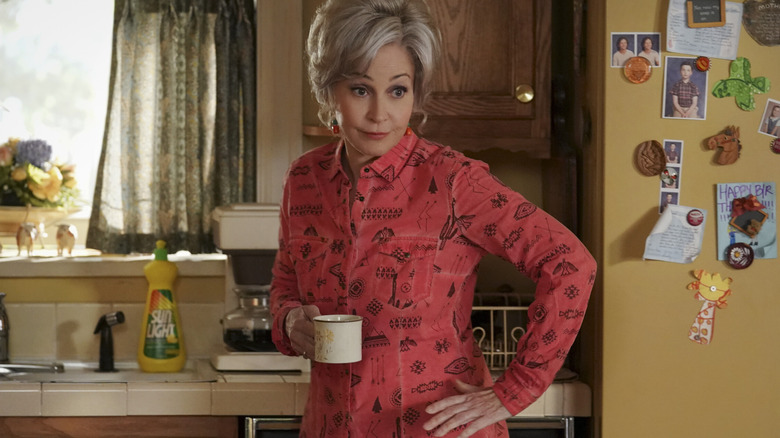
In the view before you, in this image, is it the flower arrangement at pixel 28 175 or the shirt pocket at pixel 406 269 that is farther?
the flower arrangement at pixel 28 175

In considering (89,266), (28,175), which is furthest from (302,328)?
(28,175)

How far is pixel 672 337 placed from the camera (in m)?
1.85

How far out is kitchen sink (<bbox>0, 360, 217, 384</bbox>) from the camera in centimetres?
216

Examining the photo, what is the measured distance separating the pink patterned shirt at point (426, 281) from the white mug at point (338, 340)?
0.27ft

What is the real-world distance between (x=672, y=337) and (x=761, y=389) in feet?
0.69

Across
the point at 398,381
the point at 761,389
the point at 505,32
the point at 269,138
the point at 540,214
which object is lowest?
the point at 761,389

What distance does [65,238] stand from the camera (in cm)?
260

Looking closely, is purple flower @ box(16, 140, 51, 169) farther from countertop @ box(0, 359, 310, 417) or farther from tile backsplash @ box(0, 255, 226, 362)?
countertop @ box(0, 359, 310, 417)

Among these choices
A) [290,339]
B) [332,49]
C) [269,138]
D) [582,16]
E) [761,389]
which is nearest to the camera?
[332,49]

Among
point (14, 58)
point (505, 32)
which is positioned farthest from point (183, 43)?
point (505, 32)

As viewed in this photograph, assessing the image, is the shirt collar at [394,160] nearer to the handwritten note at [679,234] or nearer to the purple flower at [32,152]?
the handwritten note at [679,234]

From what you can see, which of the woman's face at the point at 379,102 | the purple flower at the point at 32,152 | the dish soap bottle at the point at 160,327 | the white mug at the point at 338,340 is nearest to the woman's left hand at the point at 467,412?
the white mug at the point at 338,340

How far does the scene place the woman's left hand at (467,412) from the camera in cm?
129

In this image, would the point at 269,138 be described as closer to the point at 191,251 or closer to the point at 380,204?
the point at 191,251
